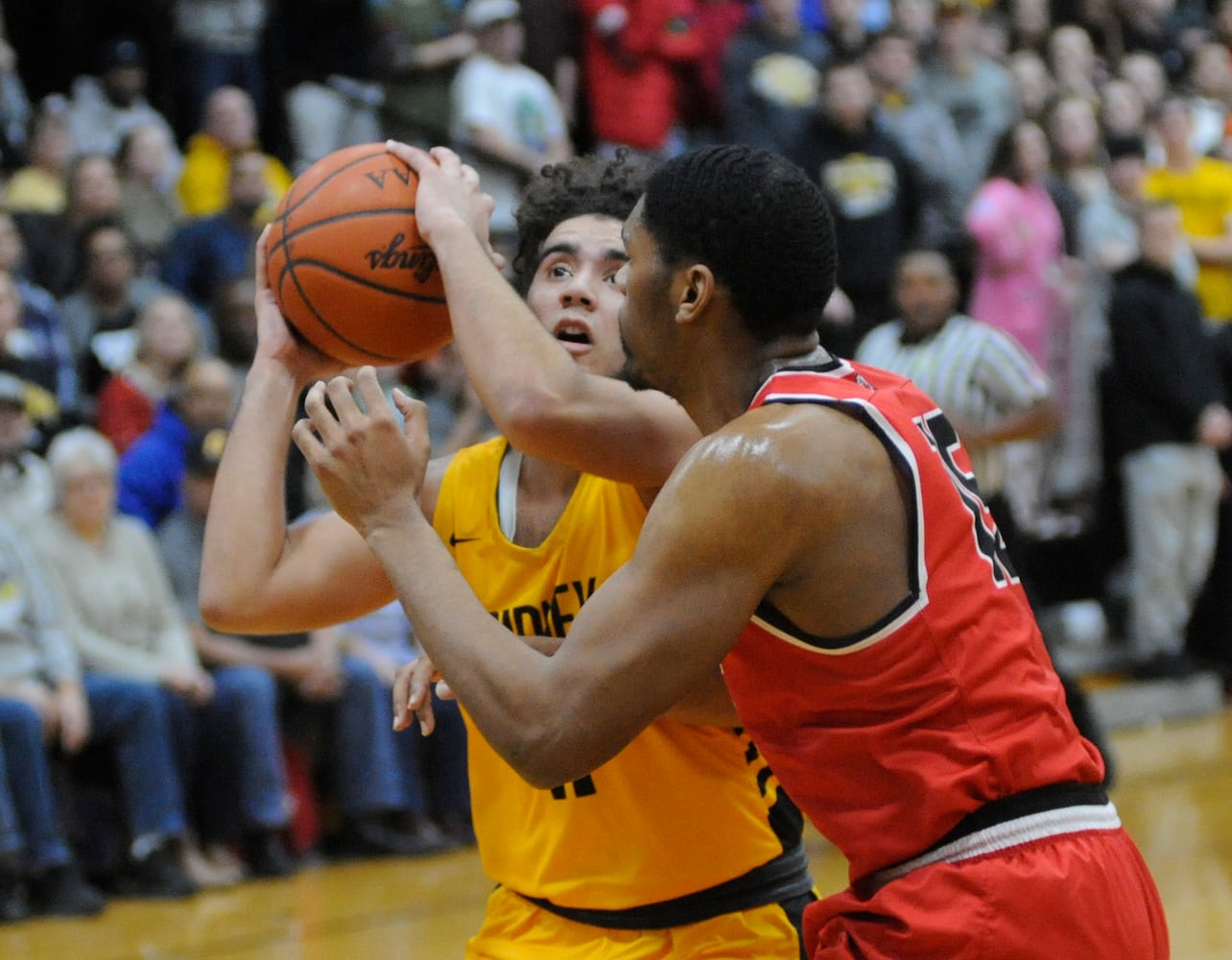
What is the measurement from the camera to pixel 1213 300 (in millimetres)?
10539

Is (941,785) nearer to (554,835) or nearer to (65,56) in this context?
(554,835)

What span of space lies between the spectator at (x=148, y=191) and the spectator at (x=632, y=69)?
106 inches

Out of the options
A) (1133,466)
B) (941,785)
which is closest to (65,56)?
(1133,466)

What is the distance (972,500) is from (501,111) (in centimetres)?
734

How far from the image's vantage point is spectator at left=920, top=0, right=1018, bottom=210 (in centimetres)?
1120

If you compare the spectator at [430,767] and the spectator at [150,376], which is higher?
the spectator at [150,376]

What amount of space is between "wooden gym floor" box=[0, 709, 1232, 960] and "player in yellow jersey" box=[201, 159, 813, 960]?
2762 millimetres

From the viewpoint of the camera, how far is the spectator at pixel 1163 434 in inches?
370

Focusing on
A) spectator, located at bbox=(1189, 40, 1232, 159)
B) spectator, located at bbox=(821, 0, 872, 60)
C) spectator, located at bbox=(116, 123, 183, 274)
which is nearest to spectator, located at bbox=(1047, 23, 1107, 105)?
spectator, located at bbox=(1189, 40, 1232, 159)

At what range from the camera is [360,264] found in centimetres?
276

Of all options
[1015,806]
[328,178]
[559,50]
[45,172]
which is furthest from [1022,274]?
[1015,806]

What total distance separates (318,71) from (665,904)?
326 inches

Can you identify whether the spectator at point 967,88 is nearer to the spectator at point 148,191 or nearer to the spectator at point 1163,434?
the spectator at point 1163,434

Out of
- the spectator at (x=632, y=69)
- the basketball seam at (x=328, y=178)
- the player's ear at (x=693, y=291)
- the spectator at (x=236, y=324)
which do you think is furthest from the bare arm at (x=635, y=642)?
the spectator at (x=632, y=69)
